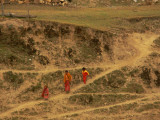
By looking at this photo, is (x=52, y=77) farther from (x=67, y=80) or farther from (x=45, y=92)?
(x=45, y=92)

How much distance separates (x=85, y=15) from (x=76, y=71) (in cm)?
886

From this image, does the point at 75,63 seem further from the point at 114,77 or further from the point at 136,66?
the point at 136,66

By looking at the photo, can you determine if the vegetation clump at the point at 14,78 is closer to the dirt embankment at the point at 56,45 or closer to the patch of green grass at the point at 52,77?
the dirt embankment at the point at 56,45

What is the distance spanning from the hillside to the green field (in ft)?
5.12

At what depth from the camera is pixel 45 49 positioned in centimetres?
1953

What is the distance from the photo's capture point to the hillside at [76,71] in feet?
53.7

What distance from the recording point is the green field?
22870mm

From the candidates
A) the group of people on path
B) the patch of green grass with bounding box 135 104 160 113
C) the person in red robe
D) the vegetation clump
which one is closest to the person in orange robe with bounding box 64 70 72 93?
the group of people on path

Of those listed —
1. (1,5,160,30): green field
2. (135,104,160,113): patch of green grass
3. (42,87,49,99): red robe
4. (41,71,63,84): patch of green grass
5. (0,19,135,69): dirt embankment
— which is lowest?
(135,104,160,113): patch of green grass

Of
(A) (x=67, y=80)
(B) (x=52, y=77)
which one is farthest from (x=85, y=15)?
(A) (x=67, y=80)

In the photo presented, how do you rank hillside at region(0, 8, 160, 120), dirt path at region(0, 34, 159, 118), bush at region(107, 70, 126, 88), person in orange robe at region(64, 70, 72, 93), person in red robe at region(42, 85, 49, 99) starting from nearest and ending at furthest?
dirt path at region(0, 34, 159, 118) < hillside at region(0, 8, 160, 120) < person in red robe at region(42, 85, 49, 99) < person in orange robe at region(64, 70, 72, 93) < bush at region(107, 70, 126, 88)

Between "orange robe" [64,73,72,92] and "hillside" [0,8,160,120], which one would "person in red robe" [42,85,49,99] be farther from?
"orange robe" [64,73,72,92]

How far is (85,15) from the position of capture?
26.0 metres

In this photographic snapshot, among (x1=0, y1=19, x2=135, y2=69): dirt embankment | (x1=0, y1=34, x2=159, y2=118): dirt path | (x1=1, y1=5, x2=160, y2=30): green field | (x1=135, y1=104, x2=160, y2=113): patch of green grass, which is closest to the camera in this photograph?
(x1=0, y1=34, x2=159, y2=118): dirt path
